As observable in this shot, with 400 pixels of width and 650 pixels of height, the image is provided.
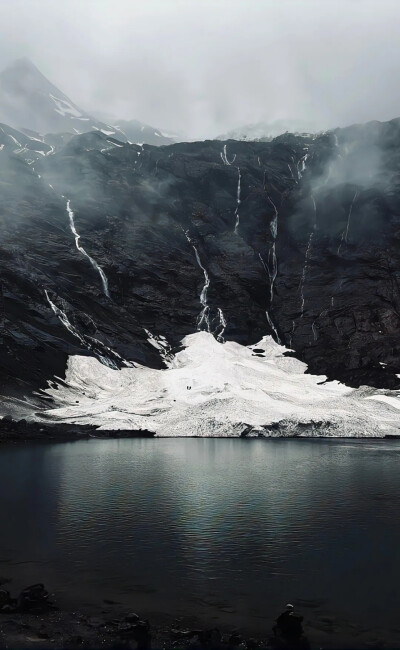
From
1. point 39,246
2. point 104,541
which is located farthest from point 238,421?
point 39,246

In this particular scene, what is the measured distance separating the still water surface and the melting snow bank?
1514 inches

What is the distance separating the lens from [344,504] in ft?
134

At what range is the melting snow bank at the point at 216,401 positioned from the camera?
324ft

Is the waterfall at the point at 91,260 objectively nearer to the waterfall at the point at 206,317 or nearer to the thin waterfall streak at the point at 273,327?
the waterfall at the point at 206,317

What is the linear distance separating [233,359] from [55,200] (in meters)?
94.8

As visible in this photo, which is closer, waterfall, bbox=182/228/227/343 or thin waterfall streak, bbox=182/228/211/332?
waterfall, bbox=182/228/227/343

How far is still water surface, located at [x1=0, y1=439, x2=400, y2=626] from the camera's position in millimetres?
25172

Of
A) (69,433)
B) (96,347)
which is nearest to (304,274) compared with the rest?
(96,347)

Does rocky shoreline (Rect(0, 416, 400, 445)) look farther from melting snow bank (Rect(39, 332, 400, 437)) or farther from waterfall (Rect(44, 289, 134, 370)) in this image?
waterfall (Rect(44, 289, 134, 370))

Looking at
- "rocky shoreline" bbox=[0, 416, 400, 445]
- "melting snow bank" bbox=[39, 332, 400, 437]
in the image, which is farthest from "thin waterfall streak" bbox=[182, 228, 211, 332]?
"rocky shoreline" bbox=[0, 416, 400, 445]

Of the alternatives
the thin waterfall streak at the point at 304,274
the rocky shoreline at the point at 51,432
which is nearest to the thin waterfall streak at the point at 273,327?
the thin waterfall streak at the point at 304,274

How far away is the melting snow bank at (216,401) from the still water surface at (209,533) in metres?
38.5

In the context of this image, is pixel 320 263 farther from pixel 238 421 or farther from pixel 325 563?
pixel 325 563

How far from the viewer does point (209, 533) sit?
33719 millimetres
